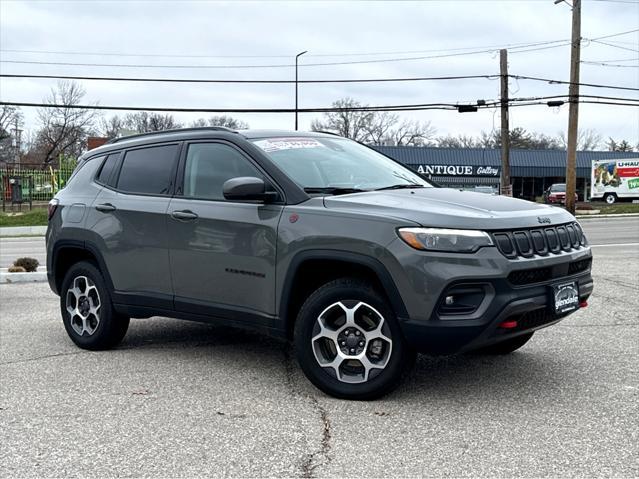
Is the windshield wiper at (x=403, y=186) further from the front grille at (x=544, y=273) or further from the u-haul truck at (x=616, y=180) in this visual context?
the u-haul truck at (x=616, y=180)

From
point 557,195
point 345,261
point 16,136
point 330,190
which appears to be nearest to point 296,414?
point 345,261

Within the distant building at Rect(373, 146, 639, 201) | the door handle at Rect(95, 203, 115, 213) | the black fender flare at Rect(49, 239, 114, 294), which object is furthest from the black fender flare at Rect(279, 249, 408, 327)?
the distant building at Rect(373, 146, 639, 201)

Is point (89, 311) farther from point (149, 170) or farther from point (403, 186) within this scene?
point (403, 186)

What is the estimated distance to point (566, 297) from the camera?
4418 millimetres

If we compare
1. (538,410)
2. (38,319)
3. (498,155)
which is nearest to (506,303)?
(538,410)

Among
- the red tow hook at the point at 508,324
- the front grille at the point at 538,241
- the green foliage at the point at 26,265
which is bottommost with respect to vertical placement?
the green foliage at the point at 26,265

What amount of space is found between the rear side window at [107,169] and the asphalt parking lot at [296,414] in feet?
5.00

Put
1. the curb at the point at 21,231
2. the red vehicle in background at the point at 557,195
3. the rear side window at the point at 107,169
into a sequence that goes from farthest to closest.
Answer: the red vehicle in background at the point at 557,195 < the curb at the point at 21,231 < the rear side window at the point at 107,169

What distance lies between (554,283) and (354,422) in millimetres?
1522

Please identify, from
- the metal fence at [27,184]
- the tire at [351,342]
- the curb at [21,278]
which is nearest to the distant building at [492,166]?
the metal fence at [27,184]

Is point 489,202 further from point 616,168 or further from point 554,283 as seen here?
point 616,168

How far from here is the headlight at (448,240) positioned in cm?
400

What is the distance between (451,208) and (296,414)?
158cm

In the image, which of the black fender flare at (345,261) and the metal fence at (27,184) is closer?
the black fender flare at (345,261)
